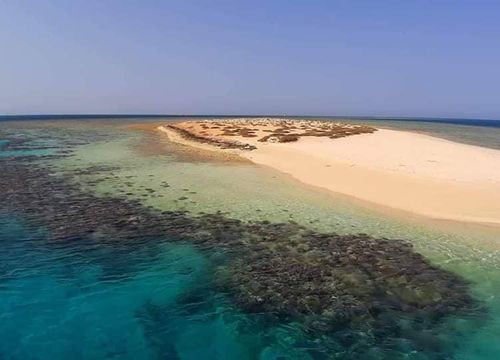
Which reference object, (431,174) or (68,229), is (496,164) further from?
(68,229)

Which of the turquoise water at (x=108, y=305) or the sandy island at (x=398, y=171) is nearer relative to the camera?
the turquoise water at (x=108, y=305)

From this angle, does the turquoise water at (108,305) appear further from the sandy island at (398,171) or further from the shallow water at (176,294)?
the sandy island at (398,171)

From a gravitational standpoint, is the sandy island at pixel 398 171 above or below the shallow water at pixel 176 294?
above

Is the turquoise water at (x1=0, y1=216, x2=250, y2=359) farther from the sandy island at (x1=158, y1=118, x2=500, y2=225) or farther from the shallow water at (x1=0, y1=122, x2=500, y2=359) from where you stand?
the sandy island at (x1=158, y1=118, x2=500, y2=225)

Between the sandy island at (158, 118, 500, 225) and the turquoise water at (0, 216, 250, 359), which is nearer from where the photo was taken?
the turquoise water at (0, 216, 250, 359)

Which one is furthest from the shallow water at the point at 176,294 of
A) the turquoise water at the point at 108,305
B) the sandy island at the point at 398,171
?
the sandy island at the point at 398,171

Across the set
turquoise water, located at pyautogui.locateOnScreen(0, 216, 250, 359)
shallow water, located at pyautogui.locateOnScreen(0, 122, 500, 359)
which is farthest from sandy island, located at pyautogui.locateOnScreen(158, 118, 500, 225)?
turquoise water, located at pyautogui.locateOnScreen(0, 216, 250, 359)
